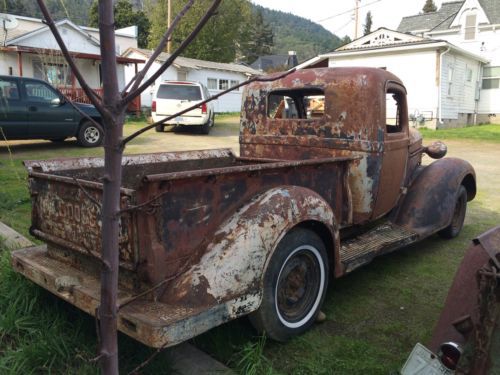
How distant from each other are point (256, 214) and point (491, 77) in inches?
1006

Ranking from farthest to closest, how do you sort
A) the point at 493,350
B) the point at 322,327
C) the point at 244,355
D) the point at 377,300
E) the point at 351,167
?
the point at 351,167, the point at 377,300, the point at 322,327, the point at 244,355, the point at 493,350

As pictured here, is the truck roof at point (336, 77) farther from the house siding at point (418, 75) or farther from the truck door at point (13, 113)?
the house siding at point (418, 75)

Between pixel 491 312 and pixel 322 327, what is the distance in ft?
4.84

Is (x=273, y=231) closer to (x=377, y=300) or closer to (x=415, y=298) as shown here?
(x=377, y=300)

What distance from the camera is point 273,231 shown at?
2.80 m

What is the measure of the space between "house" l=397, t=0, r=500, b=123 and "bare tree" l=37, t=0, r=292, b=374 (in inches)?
1049

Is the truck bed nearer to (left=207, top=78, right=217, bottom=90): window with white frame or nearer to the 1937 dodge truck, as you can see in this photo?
the 1937 dodge truck

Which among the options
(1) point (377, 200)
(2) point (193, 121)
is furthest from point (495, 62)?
(1) point (377, 200)

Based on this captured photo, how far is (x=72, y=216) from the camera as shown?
9.47ft

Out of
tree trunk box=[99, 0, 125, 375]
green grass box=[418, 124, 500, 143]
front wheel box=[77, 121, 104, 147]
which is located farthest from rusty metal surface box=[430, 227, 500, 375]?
green grass box=[418, 124, 500, 143]

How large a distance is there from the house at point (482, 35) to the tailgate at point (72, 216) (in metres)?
25.5

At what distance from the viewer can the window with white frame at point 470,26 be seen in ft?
83.4

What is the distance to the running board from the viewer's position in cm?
362

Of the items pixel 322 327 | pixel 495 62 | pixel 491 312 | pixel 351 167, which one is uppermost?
pixel 495 62
